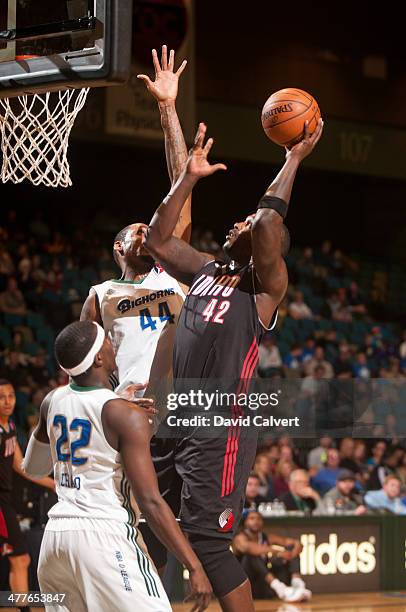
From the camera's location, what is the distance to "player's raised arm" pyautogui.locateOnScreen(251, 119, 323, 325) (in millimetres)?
4594

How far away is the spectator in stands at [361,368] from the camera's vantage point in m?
15.0

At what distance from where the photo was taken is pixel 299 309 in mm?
16062

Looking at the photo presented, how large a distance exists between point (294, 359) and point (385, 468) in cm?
519

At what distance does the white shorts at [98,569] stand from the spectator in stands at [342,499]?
5.63m

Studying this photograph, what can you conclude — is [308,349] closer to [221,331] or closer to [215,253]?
[215,253]

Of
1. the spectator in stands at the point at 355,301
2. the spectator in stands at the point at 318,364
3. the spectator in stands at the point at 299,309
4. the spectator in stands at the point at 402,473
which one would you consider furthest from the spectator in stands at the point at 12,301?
the spectator in stands at the point at 355,301

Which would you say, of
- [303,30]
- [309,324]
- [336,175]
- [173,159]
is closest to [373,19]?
[303,30]

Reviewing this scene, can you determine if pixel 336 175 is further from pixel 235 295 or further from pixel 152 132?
pixel 235 295

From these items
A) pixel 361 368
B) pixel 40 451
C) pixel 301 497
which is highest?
pixel 40 451

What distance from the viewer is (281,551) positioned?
8.92 m

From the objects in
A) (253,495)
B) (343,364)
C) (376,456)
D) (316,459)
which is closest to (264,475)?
(253,495)

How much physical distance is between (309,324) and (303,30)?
532cm

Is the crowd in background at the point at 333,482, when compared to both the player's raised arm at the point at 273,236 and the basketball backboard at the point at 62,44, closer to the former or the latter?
the player's raised arm at the point at 273,236

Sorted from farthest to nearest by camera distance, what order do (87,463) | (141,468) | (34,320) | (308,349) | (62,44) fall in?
(308,349)
(34,320)
(62,44)
(87,463)
(141,468)
